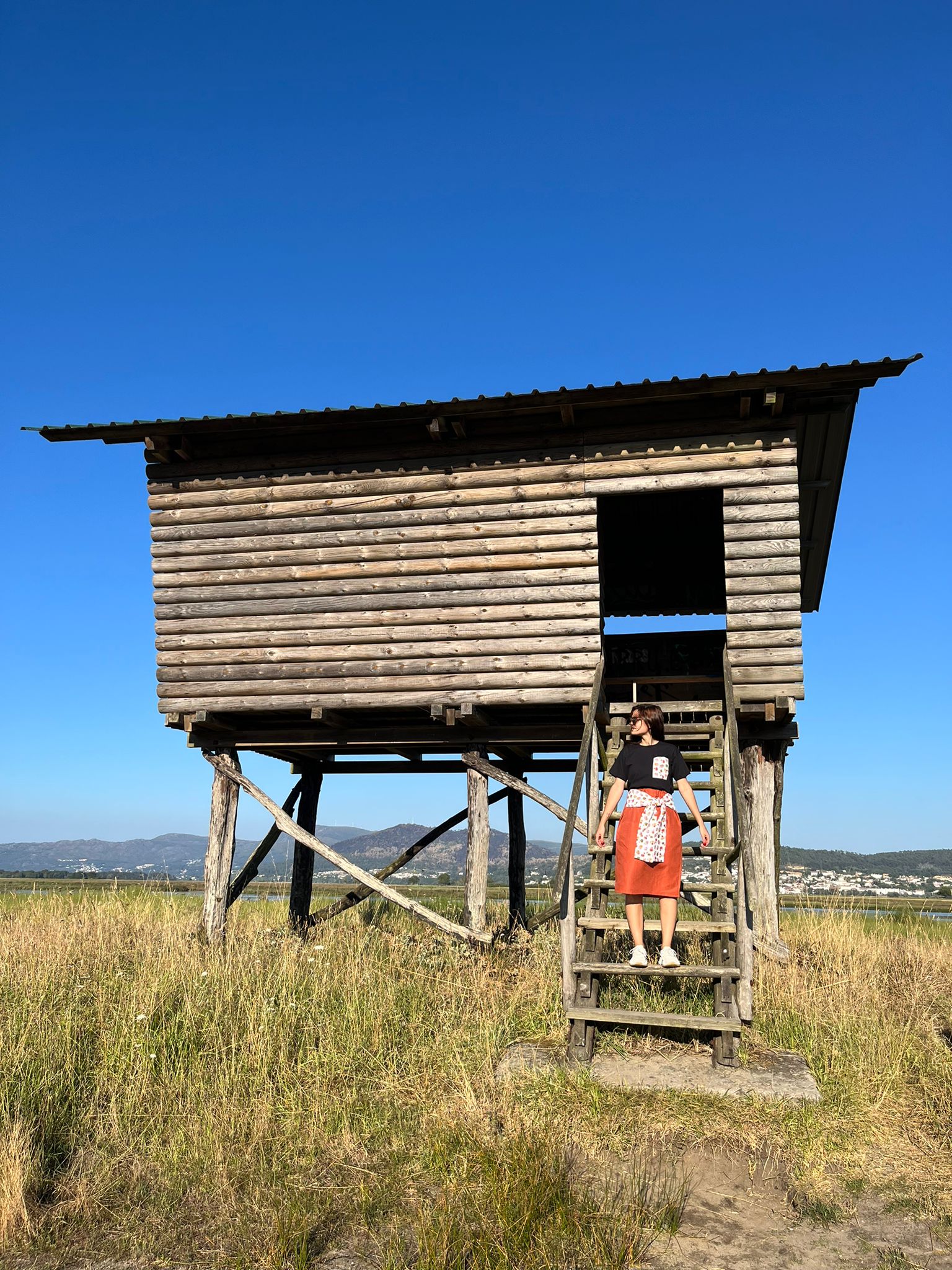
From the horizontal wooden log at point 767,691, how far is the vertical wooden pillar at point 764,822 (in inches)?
30.7

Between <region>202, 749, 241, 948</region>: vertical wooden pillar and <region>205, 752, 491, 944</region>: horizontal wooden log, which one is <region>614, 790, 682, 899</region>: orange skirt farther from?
<region>202, 749, 241, 948</region>: vertical wooden pillar

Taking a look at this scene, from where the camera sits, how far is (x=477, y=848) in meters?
10.7

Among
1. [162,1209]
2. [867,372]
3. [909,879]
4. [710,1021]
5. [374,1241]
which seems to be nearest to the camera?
[374,1241]

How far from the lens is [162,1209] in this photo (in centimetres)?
492

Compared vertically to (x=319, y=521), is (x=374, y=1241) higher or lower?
lower

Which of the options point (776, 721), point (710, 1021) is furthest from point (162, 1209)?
point (776, 721)

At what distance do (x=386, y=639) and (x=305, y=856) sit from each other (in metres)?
4.45

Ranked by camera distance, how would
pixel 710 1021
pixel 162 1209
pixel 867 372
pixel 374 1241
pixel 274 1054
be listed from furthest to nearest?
1. pixel 867 372
2. pixel 274 1054
3. pixel 710 1021
4. pixel 162 1209
5. pixel 374 1241

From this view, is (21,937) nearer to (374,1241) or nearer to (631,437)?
(374,1241)

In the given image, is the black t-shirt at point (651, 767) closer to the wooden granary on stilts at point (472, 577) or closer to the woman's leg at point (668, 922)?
the woman's leg at point (668, 922)

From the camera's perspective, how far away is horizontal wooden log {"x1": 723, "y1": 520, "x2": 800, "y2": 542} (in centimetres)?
963

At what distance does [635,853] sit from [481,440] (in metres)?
5.29

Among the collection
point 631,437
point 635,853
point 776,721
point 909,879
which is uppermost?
point 631,437

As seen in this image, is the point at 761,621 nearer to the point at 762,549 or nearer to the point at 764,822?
the point at 762,549
